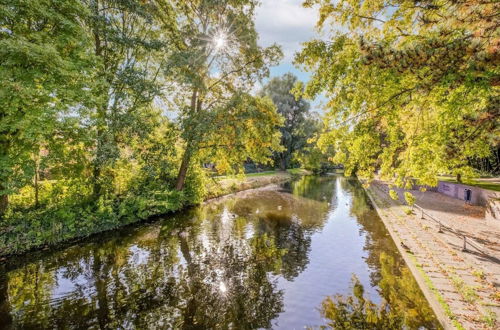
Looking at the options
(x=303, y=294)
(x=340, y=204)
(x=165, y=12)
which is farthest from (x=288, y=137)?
(x=303, y=294)

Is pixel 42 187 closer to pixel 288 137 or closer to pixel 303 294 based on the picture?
pixel 303 294

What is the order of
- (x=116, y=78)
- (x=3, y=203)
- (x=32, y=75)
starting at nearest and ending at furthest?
1. (x=32, y=75)
2. (x=3, y=203)
3. (x=116, y=78)

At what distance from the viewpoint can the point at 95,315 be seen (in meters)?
7.72

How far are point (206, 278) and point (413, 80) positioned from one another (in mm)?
9563

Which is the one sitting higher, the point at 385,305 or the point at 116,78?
the point at 116,78

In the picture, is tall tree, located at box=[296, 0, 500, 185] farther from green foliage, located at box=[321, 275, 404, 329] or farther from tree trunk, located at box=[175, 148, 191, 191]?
tree trunk, located at box=[175, 148, 191, 191]

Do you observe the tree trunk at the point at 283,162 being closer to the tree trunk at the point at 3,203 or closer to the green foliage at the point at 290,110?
the green foliage at the point at 290,110

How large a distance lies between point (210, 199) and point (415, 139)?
2040 cm

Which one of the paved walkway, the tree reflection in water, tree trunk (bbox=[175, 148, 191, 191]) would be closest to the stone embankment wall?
the paved walkway

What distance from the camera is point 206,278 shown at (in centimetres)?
1012

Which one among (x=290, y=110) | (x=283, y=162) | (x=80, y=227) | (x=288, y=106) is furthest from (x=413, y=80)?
(x=283, y=162)

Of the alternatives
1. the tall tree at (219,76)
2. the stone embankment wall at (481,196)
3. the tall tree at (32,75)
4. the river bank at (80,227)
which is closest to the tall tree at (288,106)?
the stone embankment wall at (481,196)

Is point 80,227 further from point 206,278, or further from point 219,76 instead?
point 219,76

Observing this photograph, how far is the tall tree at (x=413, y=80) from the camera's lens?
19.5ft
